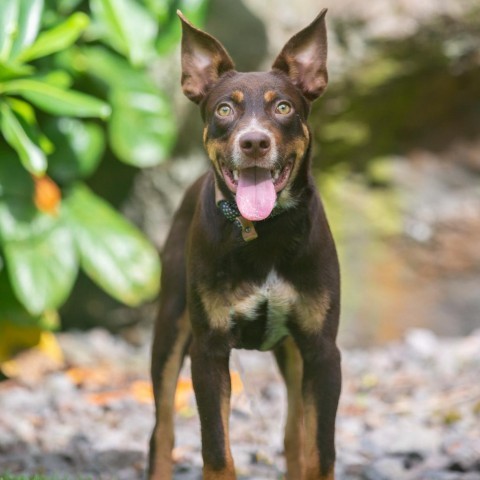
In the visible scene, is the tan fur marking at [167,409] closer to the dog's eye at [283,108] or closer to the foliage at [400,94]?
the dog's eye at [283,108]

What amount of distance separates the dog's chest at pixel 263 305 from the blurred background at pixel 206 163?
2.51 m

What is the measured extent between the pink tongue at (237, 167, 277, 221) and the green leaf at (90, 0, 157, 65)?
280 centimetres

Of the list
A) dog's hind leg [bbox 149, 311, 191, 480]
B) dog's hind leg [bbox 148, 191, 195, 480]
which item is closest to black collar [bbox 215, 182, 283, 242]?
dog's hind leg [bbox 148, 191, 195, 480]

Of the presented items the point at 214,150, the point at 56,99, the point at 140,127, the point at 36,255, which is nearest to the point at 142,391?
the point at 36,255

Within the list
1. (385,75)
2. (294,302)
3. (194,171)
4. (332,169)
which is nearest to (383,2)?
(385,75)

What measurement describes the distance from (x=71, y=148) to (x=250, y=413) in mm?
2035

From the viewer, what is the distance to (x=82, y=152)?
7336 mm

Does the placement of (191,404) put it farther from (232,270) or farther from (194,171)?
(232,270)

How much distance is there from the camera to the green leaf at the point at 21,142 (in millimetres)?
6258

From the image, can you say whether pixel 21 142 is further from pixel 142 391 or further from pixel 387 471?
pixel 387 471

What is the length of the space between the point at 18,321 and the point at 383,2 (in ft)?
10.5

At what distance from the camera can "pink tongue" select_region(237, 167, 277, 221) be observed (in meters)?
3.97

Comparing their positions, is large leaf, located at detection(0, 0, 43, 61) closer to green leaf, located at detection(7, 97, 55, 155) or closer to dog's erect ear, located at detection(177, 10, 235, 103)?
green leaf, located at detection(7, 97, 55, 155)

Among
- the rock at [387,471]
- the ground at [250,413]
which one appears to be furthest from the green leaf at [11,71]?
the rock at [387,471]
